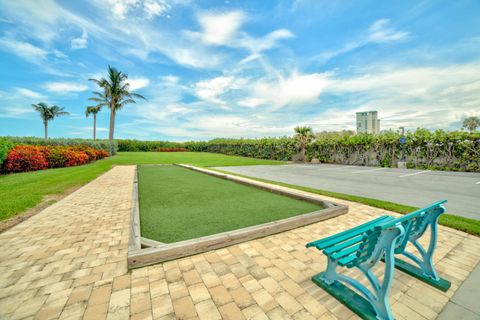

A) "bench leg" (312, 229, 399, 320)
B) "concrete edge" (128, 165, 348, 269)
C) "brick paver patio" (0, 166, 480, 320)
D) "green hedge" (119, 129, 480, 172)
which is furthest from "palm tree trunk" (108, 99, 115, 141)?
"bench leg" (312, 229, 399, 320)

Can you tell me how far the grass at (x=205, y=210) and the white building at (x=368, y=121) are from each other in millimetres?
57292

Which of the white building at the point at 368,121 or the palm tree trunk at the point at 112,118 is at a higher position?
the white building at the point at 368,121

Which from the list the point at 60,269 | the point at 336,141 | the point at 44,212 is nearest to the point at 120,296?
the point at 60,269

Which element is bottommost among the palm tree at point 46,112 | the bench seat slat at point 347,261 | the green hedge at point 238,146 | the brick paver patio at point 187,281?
the brick paver patio at point 187,281

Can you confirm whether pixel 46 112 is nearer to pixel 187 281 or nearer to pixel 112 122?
pixel 112 122

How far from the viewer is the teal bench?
1467mm

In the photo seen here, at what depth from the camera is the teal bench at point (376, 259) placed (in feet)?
4.81

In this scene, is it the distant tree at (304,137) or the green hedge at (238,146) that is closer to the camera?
the distant tree at (304,137)

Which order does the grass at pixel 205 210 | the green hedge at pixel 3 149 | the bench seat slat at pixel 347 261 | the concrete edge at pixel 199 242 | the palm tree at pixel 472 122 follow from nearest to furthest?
the bench seat slat at pixel 347 261 → the concrete edge at pixel 199 242 → the grass at pixel 205 210 → the green hedge at pixel 3 149 → the palm tree at pixel 472 122

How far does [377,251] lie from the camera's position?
1500mm

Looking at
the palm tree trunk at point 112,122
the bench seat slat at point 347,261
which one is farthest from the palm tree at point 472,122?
the palm tree trunk at point 112,122

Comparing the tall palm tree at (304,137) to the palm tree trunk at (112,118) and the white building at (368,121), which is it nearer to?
the palm tree trunk at (112,118)

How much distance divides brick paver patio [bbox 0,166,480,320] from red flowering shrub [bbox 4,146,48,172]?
11222mm

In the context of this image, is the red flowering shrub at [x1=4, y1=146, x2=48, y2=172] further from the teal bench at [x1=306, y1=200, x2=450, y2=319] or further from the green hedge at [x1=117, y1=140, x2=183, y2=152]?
the green hedge at [x1=117, y1=140, x2=183, y2=152]
